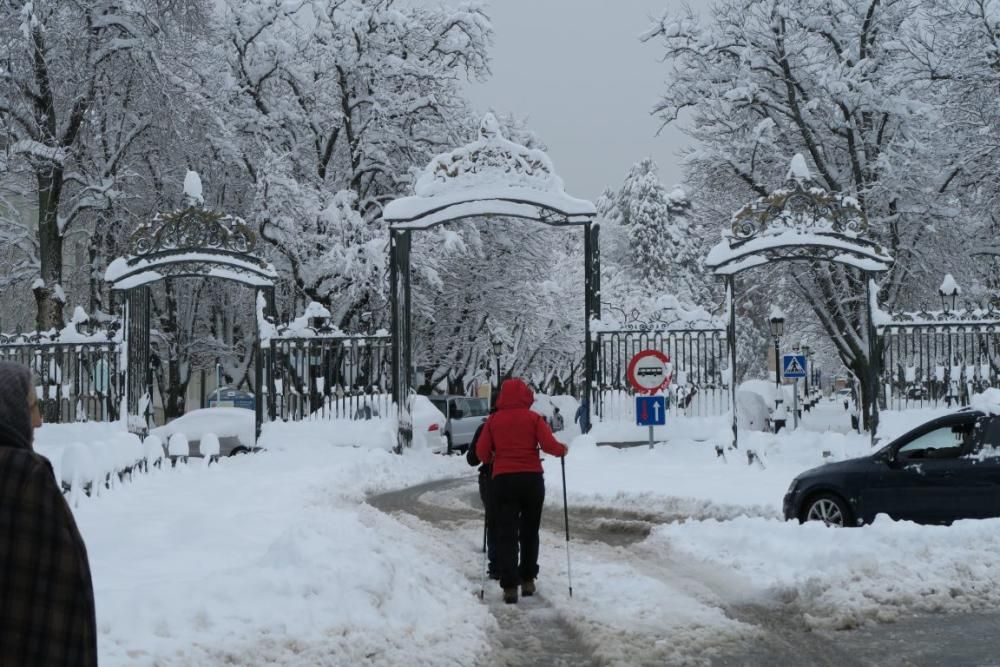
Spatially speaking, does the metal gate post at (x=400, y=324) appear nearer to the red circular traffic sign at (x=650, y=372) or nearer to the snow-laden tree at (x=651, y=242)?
the red circular traffic sign at (x=650, y=372)

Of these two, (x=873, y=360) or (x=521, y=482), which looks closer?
(x=521, y=482)

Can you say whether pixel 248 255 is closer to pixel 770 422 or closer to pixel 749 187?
pixel 749 187

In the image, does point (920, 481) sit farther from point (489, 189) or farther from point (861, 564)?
point (489, 189)

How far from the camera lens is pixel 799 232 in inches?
781

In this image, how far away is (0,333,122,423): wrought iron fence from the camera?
19547 mm

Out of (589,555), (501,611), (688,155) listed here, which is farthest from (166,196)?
(501,611)

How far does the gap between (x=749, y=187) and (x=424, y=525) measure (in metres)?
17.1

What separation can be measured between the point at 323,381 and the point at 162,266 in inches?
143

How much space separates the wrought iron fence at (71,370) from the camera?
1955 centimetres

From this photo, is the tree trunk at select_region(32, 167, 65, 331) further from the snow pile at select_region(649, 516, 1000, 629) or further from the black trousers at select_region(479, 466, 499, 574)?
the snow pile at select_region(649, 516, 1000, 629)

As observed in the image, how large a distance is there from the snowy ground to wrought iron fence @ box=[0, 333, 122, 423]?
4448 millimetres

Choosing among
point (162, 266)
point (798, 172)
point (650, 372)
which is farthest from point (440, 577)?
point (798, 172)

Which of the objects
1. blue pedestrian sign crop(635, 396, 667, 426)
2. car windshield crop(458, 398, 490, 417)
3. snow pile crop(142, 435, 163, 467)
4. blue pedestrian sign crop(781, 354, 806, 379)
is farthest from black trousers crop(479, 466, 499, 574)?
car windshield crop(458, 398, 490, 417)

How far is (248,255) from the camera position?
21.1 m
